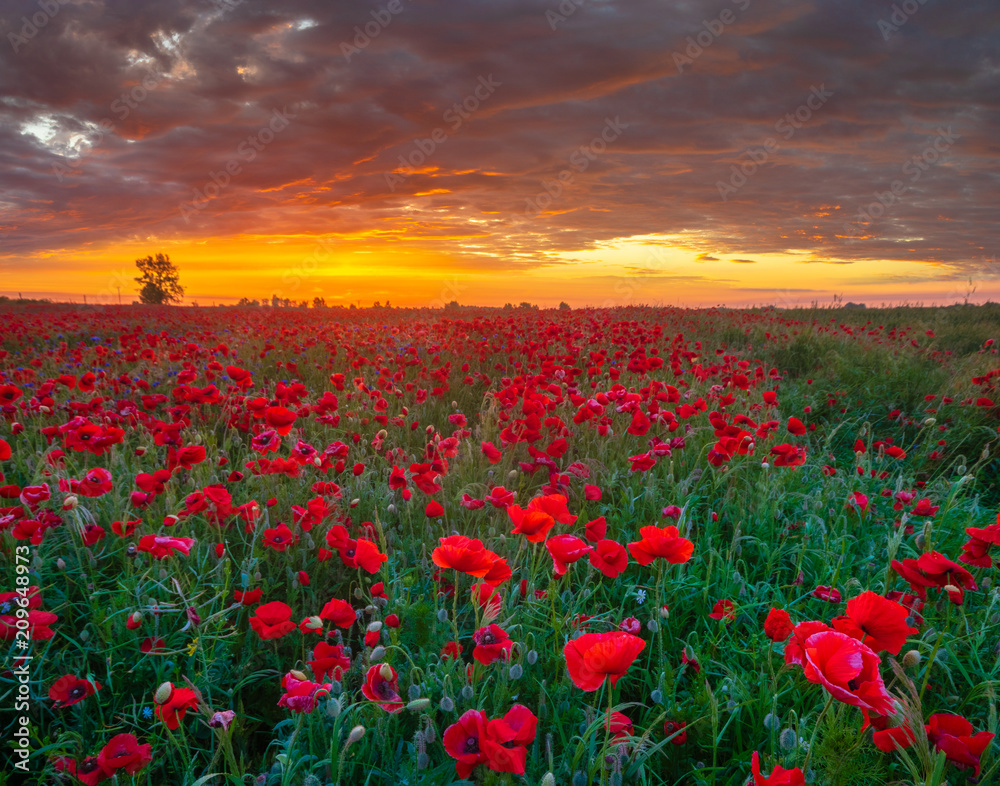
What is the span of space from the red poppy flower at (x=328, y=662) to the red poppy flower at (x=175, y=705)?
0.26m

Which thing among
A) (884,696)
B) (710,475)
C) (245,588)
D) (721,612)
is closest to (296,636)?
(245,588)

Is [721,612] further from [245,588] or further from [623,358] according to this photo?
[623,358]

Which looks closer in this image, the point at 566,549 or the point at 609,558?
the point at 566,549

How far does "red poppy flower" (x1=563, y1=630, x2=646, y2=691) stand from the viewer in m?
1.02

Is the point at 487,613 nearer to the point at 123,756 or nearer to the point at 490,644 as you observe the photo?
the point at 490,644

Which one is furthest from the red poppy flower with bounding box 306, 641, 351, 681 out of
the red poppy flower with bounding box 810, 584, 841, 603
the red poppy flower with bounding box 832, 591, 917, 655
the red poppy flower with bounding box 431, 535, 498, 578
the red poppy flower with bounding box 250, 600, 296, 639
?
the red poppy flower with bounding box 810, 584, 841, 603

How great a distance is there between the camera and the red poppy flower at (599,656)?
1016 millimetres

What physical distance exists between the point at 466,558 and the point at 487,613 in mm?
194

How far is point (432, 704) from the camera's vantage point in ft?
5.07

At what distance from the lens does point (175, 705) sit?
1192mm

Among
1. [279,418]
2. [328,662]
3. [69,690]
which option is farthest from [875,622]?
[279,418]

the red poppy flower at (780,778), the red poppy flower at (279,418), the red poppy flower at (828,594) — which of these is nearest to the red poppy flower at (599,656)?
the red poppy flower at (780,778)

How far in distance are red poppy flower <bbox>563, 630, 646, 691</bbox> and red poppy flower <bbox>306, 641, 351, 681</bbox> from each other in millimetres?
635

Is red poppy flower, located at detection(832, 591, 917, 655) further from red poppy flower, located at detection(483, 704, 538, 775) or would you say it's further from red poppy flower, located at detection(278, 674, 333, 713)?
red poppy flower, located at detection(278, 674, 333, 713)
